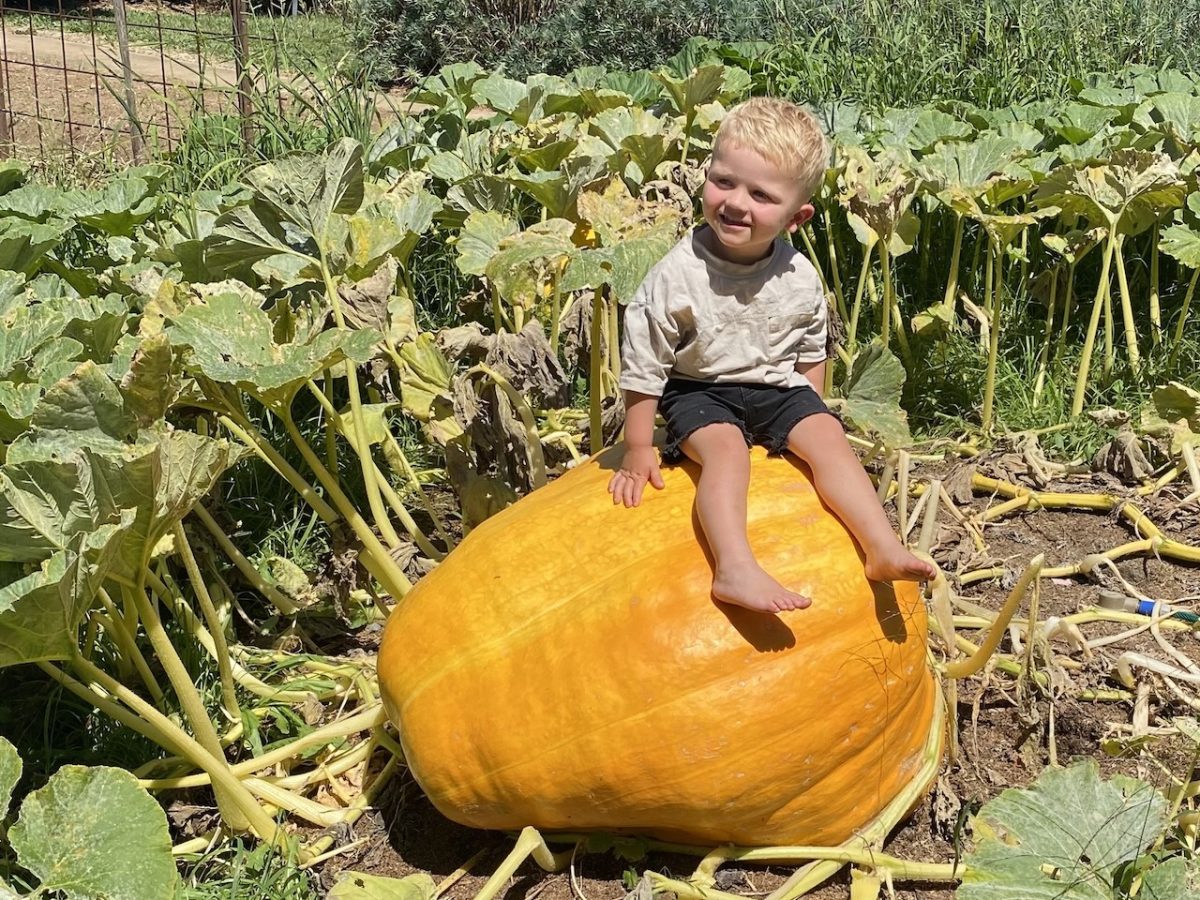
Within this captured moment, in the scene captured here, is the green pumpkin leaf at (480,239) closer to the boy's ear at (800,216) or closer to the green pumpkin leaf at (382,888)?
the boy's ear at (800,216)

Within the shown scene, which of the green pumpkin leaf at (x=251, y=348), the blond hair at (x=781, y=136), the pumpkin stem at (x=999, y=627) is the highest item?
the blond hair at (x=781, y=136)

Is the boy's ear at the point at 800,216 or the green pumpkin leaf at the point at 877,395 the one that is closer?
the boy's ear at the point at 800,216

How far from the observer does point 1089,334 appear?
11.6ft

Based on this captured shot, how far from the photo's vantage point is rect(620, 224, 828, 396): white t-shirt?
2.23 m

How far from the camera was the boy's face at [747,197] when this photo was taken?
6.94 ft

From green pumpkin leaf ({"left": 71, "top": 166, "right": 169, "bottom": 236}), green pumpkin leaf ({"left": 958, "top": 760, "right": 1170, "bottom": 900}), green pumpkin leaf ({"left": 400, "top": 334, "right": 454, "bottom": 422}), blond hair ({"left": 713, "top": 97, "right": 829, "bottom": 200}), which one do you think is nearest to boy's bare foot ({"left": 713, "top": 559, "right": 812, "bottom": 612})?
green pumpkin leaf ({"left": 958, "top": 760, "right": 1170, "bottom": 900})

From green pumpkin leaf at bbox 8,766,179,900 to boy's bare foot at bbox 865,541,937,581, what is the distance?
44.1 inches

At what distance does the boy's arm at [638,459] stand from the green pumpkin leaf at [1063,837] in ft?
2.47

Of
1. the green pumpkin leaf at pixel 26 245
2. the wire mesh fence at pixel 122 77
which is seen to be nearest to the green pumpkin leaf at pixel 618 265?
Result: the green pumpkin leaf at pixel 26 245

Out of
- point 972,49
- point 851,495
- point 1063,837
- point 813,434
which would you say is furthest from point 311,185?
point 972,49

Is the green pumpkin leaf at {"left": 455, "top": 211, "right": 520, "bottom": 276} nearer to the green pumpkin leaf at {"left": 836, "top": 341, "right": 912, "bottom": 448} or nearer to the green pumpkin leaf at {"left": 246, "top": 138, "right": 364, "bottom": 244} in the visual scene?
the green pumpkin leaf at {"left": 246, "top": 138, "right": 364, "bottom": 244}

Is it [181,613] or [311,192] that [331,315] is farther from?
[181,613]

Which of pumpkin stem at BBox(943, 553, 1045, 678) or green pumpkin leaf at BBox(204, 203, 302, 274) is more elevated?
green pumpkin leaf at BBox(204, 203, 302, 274)

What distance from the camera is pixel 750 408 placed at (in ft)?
7.44
